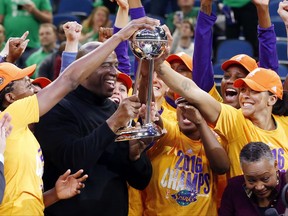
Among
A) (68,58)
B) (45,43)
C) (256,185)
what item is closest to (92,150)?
(256,185)

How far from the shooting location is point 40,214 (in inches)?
177

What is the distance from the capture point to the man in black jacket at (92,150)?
467 centimetres

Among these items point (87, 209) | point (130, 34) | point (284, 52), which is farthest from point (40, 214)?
point (284, 52)

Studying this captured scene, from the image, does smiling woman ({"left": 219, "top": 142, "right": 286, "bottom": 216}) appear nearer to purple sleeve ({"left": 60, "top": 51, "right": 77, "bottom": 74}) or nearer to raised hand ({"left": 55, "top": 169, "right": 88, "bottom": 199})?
raised hand ({"left": 55, "top": 169, "right": 88, "bottom": 199})

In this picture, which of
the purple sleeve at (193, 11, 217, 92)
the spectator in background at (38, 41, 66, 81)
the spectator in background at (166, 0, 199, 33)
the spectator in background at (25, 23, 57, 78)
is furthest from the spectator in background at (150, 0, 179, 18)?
the purple sleeve at (193, 11, 217, 92)

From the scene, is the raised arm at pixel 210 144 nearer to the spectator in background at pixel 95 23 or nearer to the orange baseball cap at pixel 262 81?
the orange baseball cap at pixel 262 81

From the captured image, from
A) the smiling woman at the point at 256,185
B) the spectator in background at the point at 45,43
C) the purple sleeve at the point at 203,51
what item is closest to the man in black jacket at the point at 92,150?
the smiling woman at the point at 256,185

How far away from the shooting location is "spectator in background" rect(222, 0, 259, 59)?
370 inches

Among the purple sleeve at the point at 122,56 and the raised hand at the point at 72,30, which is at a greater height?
the raised hand at the point at 72,30

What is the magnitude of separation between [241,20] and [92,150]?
5.27 metres

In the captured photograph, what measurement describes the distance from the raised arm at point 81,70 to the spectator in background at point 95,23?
4953 millimetres

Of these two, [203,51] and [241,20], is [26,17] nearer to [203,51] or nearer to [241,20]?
[241,20]

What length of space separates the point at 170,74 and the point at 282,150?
2.91 ft

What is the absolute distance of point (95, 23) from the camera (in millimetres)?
9633
